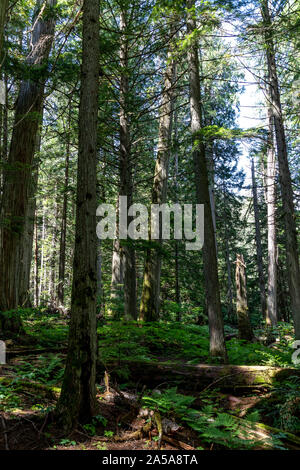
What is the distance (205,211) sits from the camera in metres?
7.32

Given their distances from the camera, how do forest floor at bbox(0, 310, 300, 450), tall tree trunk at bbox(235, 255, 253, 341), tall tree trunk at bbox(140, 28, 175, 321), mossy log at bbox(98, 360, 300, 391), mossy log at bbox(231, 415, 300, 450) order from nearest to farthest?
1. forest floor at bbox(0, 310, 300, 450)
2. mossy log at bbox(231, 415, 300, 450)
3. mossy log at bbox(98, 360, 300, 391)
4. tall tree trunk at bbox(235, 255, 253, 341)
5. tall tree trunk at bbox(140, 28, 175, 321)

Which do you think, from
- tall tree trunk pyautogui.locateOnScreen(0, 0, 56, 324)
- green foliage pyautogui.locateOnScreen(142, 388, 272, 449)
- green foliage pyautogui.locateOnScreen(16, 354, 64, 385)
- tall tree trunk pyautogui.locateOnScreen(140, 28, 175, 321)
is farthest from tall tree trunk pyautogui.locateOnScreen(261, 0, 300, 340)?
green foliage pyautogui.locateOnScreen(16, 354, 64, 385)

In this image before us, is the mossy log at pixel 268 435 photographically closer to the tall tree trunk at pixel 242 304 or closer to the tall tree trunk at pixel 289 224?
the tall tree trunk at pixel 289 224

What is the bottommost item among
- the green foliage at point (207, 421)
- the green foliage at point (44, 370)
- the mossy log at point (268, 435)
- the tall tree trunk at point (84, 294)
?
the mossy log at point (268, 435)

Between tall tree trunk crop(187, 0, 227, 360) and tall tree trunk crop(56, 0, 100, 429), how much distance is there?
12.7 ft

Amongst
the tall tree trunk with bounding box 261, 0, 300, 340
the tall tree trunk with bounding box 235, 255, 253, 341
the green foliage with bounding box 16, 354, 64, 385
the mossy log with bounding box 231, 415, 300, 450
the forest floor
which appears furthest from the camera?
the tall tree trunk with bounding box 235, 255, 253, 341

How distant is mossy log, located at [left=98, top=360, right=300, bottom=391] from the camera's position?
527 cm

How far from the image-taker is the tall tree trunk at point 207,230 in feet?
22.9

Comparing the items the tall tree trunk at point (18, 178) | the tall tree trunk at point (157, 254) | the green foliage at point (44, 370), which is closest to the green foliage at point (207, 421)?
the green foliage at point (44, 370)

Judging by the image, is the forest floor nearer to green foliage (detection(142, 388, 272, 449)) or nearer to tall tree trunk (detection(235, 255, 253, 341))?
green foliage (detection(142, 388, 272, 449))

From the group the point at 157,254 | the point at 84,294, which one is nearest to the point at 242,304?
the point at 157,254

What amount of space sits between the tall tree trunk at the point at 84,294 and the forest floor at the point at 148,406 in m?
0.24

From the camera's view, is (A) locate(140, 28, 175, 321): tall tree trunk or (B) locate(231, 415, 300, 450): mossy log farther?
(A) locate(140, 28, 175, 321): tall tree trunk

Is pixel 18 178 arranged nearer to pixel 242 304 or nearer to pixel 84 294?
pixel 84 294
